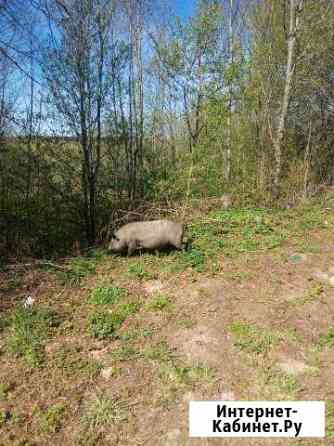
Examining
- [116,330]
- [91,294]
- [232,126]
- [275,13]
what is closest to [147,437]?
[116,330]

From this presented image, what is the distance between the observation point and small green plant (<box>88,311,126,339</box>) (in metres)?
2.60

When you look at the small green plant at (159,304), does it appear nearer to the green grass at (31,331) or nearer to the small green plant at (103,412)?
the green grass at (31,331)

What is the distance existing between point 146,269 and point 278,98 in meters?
6.51

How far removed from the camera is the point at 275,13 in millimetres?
7496

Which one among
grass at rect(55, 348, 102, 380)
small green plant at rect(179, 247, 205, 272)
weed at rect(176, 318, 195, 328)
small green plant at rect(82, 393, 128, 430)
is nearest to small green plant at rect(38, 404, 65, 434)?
small green plant at rect(82, 393, 128, 430)

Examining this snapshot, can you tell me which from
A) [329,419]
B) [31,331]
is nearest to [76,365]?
[31,331]

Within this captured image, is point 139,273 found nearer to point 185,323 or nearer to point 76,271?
point 76,271

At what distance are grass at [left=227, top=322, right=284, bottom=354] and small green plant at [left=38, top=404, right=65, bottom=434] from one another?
1313 mm

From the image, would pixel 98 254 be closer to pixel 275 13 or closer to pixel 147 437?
pixel 147 437

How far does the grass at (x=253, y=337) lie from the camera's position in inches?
91.9

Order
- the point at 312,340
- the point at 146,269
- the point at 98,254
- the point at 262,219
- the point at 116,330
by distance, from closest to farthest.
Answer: the point at 312,340 < the point at 116,330 < the point at 146,269 < the point at 98,254 < the point at 262,219

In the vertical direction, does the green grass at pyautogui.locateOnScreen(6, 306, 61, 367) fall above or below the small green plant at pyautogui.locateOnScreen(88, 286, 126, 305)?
below

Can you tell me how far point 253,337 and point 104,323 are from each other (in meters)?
1.27

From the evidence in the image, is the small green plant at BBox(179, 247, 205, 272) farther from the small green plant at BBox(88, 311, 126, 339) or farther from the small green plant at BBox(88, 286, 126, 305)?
the small green plant at BBox(88, 311, 126, 339)
